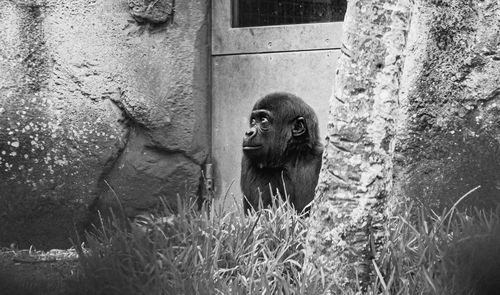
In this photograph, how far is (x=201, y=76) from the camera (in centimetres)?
678

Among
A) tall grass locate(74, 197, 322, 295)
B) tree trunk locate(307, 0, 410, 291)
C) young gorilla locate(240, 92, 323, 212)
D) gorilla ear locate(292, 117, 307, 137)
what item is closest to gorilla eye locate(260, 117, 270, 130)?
young gorilla locate(240, 92, 323, 212)

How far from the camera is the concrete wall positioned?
645cm

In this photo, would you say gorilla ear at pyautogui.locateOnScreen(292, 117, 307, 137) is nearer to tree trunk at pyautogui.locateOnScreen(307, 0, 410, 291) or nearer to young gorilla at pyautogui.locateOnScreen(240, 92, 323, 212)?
young gorilla at pyautogui.locateOnScreen(240, 92, 323, 212)

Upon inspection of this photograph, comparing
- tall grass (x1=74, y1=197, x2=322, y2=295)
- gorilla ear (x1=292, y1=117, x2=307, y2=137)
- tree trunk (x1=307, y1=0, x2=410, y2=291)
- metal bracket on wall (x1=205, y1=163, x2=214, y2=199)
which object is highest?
tree trunk (x1=307, y1=0, x2=410, y2=291)

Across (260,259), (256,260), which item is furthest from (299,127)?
(256,260)

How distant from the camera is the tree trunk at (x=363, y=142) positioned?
3.76 meters

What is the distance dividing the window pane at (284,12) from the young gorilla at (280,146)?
40.1 inches

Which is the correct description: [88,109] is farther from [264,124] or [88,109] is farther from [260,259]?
[260,259]

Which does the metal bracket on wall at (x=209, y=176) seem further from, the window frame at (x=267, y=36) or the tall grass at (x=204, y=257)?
the tall grass at (x=204, y=257)

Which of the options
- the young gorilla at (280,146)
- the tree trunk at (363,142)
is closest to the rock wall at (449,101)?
the young gorilla at (280,146)

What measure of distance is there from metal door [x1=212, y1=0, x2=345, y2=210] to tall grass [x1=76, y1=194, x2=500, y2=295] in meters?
2.35

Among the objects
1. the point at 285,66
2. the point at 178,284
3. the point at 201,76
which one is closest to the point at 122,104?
the point at 201,76

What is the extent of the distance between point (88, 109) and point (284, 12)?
1.76m

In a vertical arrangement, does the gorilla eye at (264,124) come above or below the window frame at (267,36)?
below
